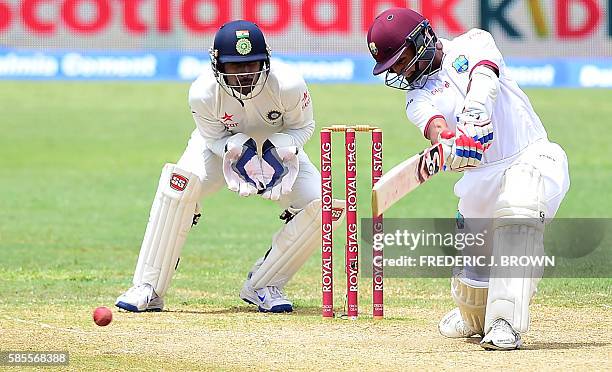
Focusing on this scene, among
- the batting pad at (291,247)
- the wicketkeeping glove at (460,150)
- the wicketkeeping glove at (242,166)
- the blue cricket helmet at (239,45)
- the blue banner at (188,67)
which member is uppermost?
the blue banner at (188,67)

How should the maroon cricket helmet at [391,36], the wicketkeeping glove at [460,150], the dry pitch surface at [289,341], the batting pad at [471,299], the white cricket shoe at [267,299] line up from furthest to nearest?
the white cricket shoe at [267,299], the batting pad at [471,299], the maroon cricket helmet at [391,36], the wicketkeeping glove at [460,150], the dry pitch surface at [289,341]

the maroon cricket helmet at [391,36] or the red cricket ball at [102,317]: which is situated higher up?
the maroon cricket helmet at [391,36]

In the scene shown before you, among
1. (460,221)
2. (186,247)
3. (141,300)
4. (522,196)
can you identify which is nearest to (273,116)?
(141,300)

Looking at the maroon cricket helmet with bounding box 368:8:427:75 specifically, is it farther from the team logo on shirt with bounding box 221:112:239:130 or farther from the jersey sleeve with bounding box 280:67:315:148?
the team logo on shirt with bounding box 221:112:239:130

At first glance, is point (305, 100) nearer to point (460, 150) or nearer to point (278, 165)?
point (278, 165)

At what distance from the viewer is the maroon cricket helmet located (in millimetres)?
5258

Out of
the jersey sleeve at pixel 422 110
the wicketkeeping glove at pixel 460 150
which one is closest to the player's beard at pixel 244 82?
the jersey sleeve at pixel 422 110

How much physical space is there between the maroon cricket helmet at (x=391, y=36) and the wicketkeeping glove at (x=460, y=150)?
42 centimetres

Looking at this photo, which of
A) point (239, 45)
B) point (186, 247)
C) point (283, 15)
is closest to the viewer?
point (239, 45)

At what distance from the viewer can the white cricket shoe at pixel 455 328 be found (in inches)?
221

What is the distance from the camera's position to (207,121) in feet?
21.0

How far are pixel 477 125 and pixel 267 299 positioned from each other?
1948 millimetres

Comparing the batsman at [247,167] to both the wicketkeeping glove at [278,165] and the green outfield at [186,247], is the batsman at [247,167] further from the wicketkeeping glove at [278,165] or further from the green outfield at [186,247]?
the green outfield at [186,247]

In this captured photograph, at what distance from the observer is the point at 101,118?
1870 cm
